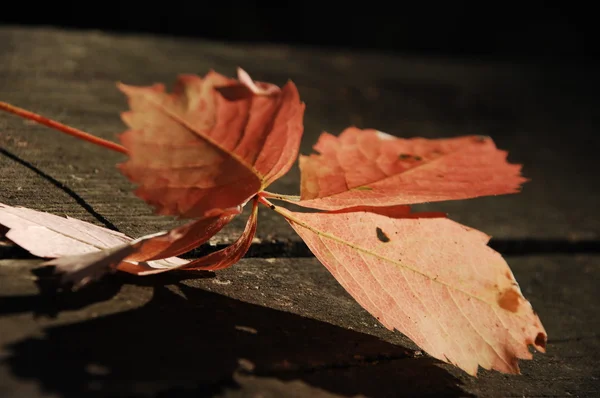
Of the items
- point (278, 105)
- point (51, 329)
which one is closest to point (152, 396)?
point (51, 329)

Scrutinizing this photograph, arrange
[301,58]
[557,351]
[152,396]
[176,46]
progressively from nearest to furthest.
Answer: [152,396], [557,351], [176,46], [301,58]

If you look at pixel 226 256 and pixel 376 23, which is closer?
pixel 226 256

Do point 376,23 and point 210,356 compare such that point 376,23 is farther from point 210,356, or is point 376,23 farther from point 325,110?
point 210,356

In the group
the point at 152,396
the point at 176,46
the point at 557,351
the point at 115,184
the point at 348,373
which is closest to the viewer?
the point at 152,396

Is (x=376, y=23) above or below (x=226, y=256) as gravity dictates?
above

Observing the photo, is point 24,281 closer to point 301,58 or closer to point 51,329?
point 51,329

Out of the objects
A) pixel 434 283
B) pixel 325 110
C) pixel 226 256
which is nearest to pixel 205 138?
pixel 226 256

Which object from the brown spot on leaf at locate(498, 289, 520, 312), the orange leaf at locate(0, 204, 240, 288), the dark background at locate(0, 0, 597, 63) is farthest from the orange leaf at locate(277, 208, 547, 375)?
the dark background at locate(0, 0, 597, 63)

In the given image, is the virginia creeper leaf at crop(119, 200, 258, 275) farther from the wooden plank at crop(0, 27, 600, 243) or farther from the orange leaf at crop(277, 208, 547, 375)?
the wooden plank at crop(0, 27, 600, 243)
